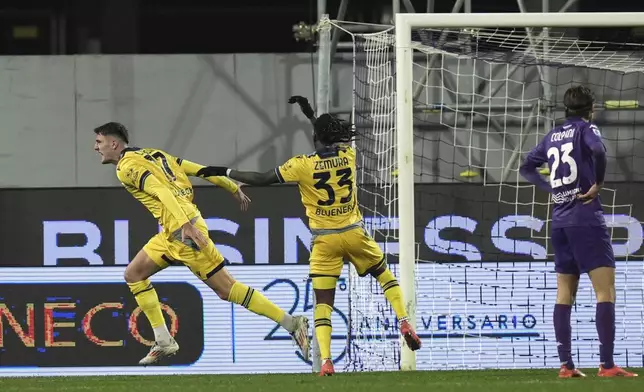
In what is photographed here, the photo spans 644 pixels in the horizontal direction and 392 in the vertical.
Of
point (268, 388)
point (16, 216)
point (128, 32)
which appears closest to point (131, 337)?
point (16, 216)

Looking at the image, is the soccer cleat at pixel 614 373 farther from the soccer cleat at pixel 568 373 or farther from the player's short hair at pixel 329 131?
the player's short hair at pixel 329 131

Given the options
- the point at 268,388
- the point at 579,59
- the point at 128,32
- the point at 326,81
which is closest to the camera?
the point at 268,388

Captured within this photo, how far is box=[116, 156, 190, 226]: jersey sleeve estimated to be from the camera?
9.00 m

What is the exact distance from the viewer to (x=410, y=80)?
9602 millimetres

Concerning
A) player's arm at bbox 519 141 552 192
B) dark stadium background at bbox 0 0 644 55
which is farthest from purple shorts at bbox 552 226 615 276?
dark stadium background at bbox 0 0 644 55

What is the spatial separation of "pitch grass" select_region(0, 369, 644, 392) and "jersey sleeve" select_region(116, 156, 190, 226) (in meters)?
1.16

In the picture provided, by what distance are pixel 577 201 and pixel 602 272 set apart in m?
0.44

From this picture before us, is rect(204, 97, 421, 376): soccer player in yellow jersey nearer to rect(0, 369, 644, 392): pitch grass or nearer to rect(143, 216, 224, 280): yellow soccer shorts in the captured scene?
rect(0, 369, 644, 392): pitch grass

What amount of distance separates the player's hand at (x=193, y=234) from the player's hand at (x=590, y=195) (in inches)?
109

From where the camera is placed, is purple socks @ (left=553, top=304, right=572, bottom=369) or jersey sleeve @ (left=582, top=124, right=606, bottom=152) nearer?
jersey sleeve @ (left=582, top=124, right=606, bottom=152)

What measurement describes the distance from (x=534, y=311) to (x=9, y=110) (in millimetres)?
5679

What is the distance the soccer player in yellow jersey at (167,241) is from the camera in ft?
30.3

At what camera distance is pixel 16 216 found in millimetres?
13008

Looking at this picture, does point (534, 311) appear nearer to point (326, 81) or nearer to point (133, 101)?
point (326, 81)
